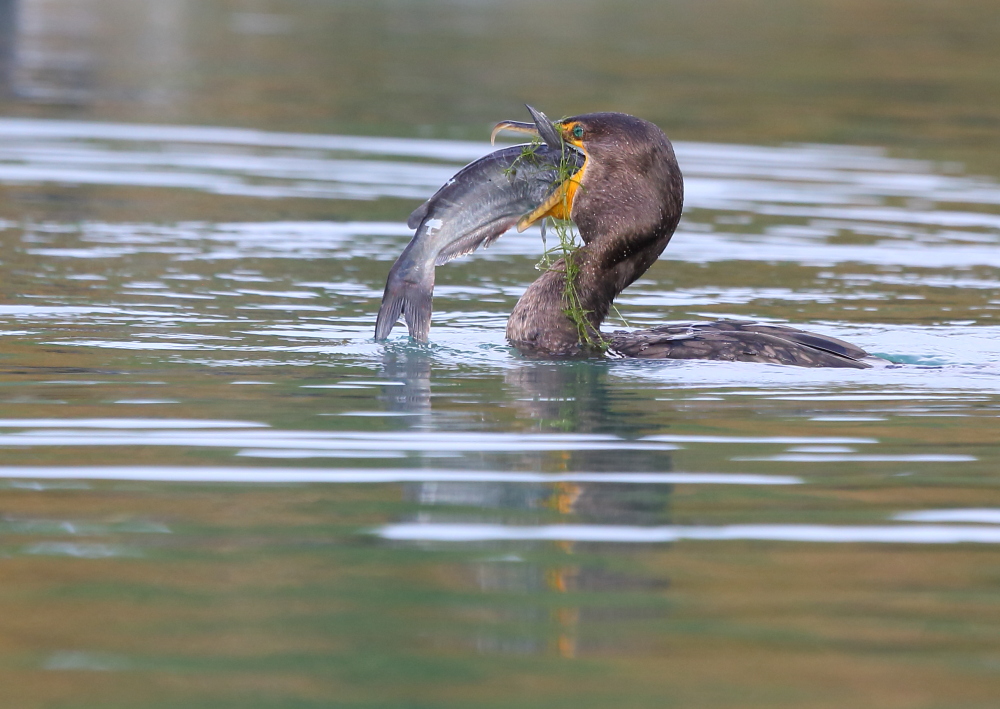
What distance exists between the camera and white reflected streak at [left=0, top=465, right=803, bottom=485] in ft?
17.5

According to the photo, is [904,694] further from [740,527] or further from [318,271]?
[318,271]

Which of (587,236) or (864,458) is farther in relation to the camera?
(587,236)

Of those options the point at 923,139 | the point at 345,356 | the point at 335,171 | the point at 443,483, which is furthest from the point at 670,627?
the point at 923,139

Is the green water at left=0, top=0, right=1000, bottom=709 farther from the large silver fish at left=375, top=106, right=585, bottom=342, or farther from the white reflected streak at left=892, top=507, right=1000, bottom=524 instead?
the large silver fish at left=375, top=106, right=585, bottom=342

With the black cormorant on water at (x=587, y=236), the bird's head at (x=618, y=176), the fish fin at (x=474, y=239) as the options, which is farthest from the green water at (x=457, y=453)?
the bird's head at (x=618, y=176)

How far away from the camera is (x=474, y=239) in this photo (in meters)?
7.91

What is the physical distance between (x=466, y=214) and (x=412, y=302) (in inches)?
19.6

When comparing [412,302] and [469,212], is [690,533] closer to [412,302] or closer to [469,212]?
[412,302]

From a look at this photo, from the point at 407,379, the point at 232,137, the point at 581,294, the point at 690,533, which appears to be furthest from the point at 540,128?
the point at 232,137

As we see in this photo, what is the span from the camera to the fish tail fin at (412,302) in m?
7.70

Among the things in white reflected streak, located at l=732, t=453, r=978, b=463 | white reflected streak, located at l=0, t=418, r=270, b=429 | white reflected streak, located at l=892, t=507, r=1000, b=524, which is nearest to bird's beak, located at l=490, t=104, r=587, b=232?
white reflected streak, located at l=0, t=418, r=270, b=429

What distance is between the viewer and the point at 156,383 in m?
6.93

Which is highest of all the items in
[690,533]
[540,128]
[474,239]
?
[540,128]

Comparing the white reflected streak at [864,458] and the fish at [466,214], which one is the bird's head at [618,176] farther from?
the white reflected streak at [864,458]
